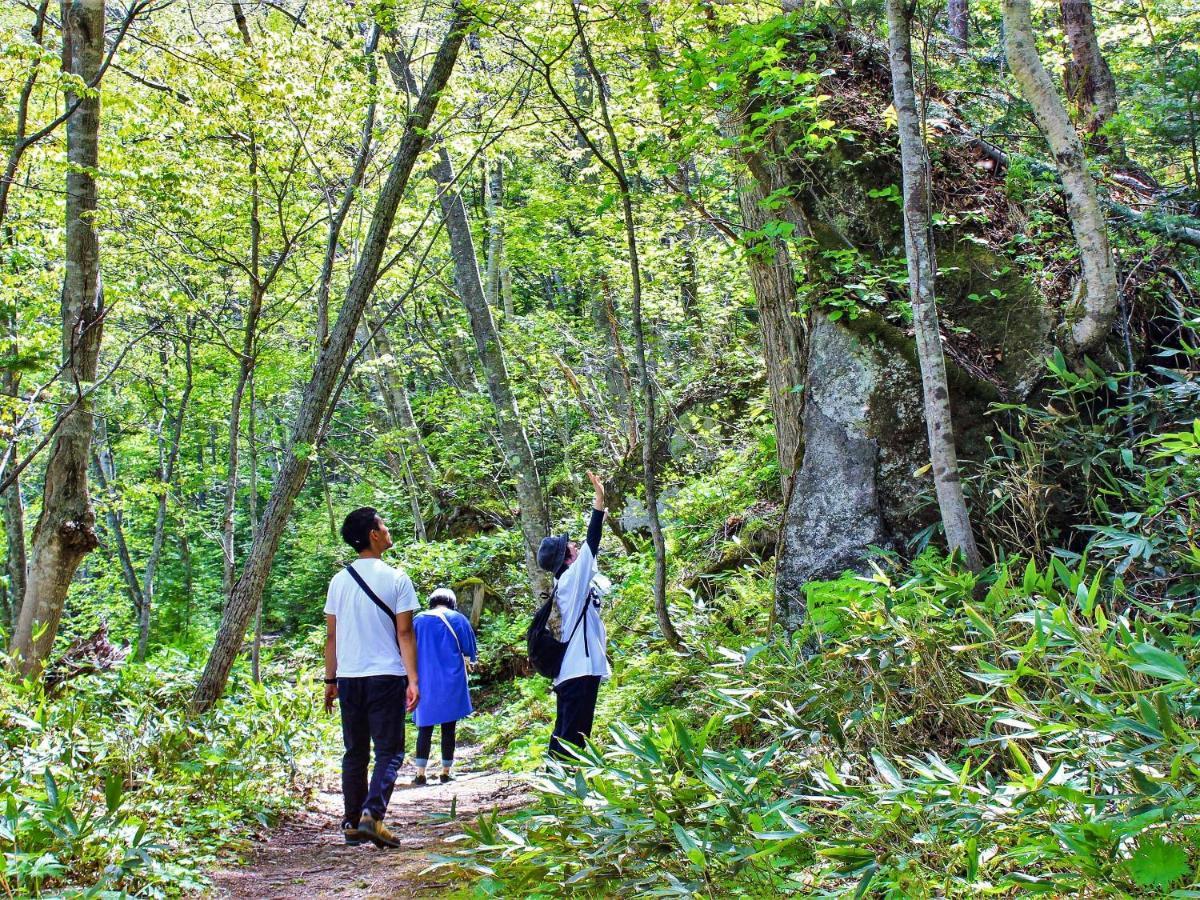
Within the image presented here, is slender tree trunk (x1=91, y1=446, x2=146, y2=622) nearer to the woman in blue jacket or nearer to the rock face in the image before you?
the woman in blue jacket

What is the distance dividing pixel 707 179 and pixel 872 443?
93.1 inches

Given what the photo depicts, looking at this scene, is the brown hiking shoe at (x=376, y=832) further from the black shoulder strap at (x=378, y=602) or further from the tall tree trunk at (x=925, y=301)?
the tall tree trunk at (x=925, y=301)

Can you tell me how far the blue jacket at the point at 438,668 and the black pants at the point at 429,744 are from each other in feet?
0.40

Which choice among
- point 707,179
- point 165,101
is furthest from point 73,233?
point 707,179

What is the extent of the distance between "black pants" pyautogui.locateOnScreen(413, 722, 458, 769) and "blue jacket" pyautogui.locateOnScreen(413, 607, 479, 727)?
0.12 metres

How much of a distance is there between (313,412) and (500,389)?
3543 mm

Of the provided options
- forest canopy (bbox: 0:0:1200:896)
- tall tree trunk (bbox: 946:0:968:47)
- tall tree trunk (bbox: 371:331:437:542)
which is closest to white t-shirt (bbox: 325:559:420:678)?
forest canopy (bbox: 0:0:1200:896)

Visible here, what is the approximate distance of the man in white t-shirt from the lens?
482 centimetres

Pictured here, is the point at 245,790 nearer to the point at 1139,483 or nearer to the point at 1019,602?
the point at 1019,602

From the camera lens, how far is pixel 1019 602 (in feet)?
12.4

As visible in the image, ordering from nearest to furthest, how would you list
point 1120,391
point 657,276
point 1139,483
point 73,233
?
point 1139,483 → point 1120,391 → point 73,233 → point 657,276

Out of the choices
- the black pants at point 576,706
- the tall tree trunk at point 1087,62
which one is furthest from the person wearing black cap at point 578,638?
the tall tree trunk at point 1087,62

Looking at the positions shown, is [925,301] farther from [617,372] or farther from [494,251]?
[494,251]

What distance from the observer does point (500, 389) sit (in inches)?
404
